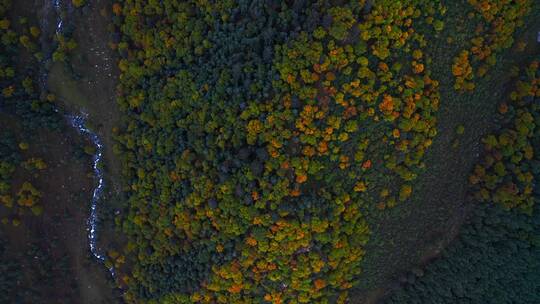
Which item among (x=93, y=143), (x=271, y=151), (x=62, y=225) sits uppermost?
(x=93, y=143)

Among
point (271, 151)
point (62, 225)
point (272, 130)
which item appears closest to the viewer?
point (272, 130)

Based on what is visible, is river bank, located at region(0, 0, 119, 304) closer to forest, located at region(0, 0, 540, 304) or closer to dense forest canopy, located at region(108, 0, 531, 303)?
forest, located at region(0, 0, 540, 304)

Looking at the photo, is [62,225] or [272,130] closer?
[272,130]

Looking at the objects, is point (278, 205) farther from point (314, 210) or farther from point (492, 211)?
point (492, 211)

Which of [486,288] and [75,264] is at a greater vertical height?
[75,264]

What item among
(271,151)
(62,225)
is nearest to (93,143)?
(62,225)

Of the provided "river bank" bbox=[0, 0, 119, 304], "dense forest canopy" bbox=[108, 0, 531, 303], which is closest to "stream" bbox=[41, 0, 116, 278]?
"river bank" bbox=[0, 0, 119, 304]

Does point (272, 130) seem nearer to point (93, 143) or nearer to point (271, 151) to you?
point (271, 151)

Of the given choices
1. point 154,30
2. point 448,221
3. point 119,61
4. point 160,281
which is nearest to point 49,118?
point 119,61

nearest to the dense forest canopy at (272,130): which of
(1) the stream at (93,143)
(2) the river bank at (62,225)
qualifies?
(1) the stream at (93,143)
